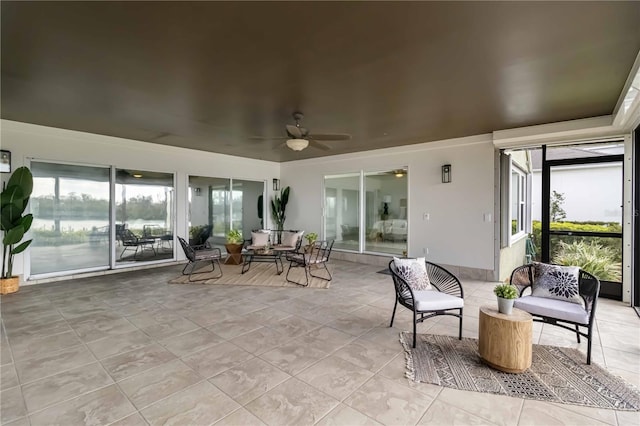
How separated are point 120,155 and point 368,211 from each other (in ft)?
19.0

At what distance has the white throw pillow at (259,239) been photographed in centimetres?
724

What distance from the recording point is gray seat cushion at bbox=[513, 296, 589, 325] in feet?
9.27

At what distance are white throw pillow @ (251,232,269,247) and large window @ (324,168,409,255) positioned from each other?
6.67 feet

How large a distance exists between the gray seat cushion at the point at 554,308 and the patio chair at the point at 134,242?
712 centimetres

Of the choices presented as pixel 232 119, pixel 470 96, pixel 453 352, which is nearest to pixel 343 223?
pixel 232 119

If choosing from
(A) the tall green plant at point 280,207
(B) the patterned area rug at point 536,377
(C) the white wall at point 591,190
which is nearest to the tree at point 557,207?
(C) the white wall at point 591,190

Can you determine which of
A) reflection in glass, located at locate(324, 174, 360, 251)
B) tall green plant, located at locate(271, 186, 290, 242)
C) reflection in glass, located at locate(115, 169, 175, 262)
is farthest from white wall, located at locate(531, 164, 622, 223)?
reflection in glass, located at locate(115, 169, 175, 262)

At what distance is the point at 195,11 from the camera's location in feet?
7.36

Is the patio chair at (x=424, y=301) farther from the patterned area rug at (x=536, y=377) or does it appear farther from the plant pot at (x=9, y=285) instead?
the plant pot at (x=9, y=285)

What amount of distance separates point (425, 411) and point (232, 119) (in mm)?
4607

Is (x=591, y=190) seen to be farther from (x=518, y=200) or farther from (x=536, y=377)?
(x=536, y=377)

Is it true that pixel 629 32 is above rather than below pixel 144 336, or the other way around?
above

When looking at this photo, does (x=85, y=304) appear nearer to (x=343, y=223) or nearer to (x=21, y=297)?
(x=21, y=297)

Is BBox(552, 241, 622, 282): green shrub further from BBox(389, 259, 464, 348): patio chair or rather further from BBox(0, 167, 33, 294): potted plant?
BBox(0, 167, 33, 294): potted plant
